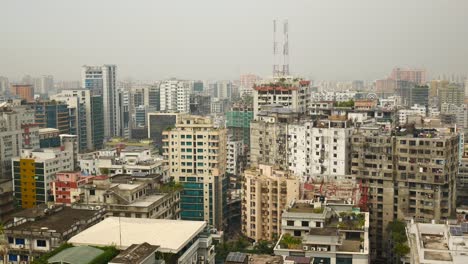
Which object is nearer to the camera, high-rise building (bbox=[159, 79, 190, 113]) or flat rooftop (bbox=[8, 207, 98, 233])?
flat rooftop (bbox=[8, 207, 98, 233])

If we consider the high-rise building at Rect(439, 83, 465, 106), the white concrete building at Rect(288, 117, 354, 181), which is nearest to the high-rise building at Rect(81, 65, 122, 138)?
the high-rise building at Rect(439, 83, 465, 106)

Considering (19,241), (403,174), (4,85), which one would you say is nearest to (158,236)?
(19,241)

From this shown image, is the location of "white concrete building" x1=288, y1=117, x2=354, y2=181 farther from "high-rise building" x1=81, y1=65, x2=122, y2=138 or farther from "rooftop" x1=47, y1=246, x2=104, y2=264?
"high-rise building" x1=81, y1=65, x2=122, y2=138

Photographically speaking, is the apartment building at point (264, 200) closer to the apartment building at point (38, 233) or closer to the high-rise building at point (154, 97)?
the apartment building at point (38, 233)

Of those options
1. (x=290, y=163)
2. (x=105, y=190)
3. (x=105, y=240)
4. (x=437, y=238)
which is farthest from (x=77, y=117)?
(x=437, y=238)

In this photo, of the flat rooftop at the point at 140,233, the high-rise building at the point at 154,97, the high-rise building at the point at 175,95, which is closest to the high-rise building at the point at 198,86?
the high-rise building at the point at 154,97
